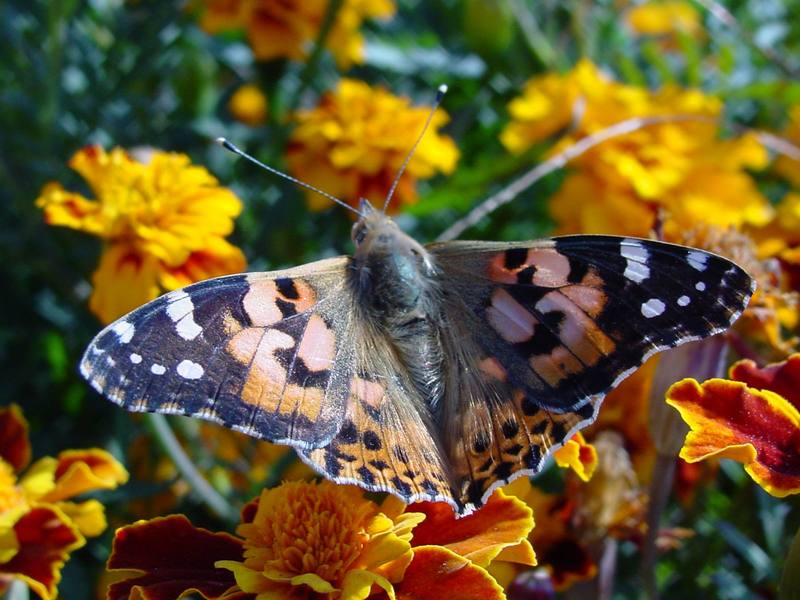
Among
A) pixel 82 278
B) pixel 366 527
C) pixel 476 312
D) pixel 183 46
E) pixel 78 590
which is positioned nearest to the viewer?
pixel 366 527

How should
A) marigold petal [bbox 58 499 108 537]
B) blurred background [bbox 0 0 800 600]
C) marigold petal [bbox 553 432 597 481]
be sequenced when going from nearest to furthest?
1. marigold petal [bbox 553 432 597 481]
2. marigold petal [bbox 58 499 108 537]
3. blurred background [bbox 0 0 800 600]

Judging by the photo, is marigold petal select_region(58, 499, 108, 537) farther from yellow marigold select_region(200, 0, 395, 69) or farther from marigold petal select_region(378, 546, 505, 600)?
yellow marigold select_region(200, 0, 395, 69)

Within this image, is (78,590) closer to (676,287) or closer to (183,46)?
(676,287)

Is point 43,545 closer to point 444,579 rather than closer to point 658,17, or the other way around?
point 444,579

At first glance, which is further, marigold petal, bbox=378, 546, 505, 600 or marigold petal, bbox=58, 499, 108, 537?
marigold petal, bbox=58, 499, 108, 537

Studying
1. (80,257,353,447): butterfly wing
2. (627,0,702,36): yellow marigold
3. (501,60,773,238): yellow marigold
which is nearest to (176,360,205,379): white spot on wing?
(80,257,353,447): butterfly wing

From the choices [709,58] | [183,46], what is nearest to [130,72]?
[183,46]
